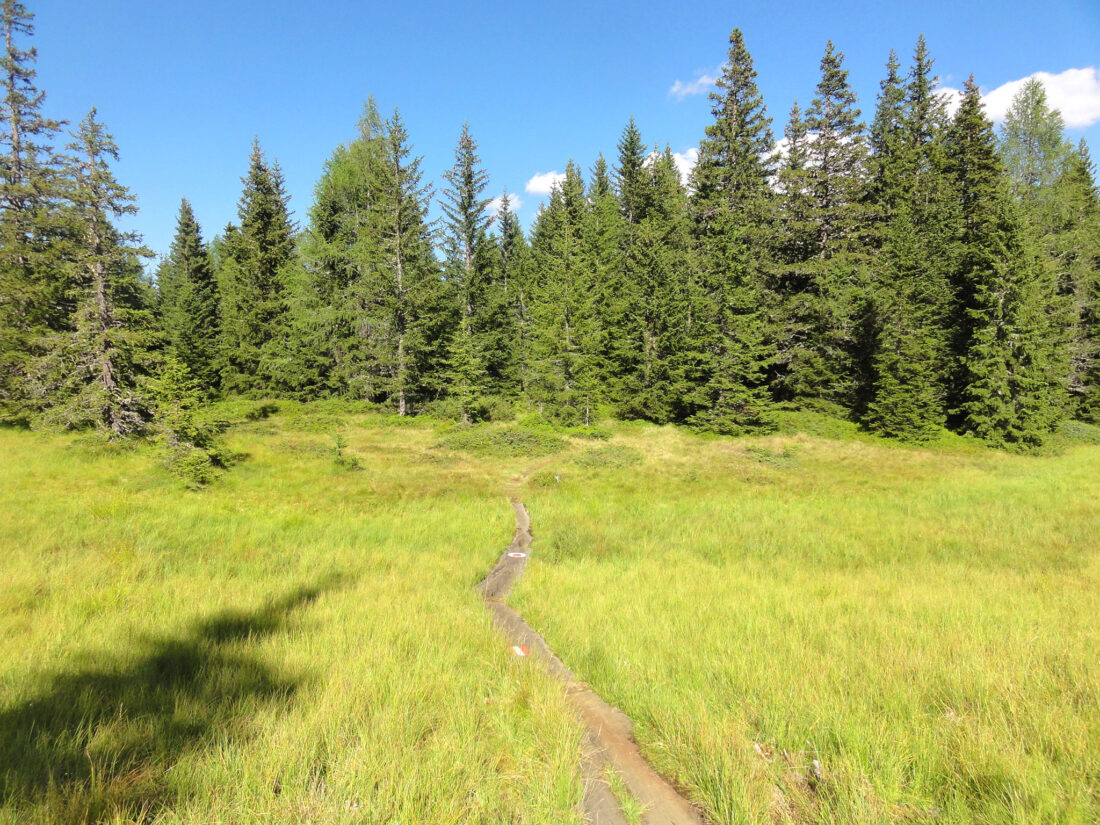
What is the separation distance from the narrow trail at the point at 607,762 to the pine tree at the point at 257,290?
4051cm

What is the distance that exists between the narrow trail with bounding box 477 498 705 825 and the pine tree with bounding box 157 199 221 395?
1670 inches

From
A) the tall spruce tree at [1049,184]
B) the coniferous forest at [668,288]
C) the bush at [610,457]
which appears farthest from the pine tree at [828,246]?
the bush at [610,457]

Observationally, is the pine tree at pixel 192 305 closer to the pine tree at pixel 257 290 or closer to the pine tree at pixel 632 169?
the pine tree at pixel 257 290

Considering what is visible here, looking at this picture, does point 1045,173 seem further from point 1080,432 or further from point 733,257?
point 733,257

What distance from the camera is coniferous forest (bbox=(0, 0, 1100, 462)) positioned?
22328 mm

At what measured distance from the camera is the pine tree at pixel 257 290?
39406mm

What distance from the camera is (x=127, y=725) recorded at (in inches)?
152

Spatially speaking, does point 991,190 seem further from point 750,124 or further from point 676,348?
point 676,348

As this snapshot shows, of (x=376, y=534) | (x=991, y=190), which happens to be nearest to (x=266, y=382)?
(x=376, y=534)

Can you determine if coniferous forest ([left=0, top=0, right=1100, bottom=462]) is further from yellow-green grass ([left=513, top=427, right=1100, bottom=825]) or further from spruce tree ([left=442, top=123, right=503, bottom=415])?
yellow-green grass ([left=513, top=427, right=1100, bottom=825])

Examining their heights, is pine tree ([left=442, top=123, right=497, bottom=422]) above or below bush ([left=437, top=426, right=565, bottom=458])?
above

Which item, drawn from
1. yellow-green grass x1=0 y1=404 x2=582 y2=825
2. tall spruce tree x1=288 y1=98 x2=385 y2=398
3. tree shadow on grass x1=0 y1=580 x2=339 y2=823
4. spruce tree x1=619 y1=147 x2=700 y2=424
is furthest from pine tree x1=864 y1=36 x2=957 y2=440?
tall spruce tree x1=288 y1=98 x2=385 y2=398

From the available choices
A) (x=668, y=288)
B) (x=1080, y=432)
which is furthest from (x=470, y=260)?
(x=1080, y=432)

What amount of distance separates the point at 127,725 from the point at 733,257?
104 ft
